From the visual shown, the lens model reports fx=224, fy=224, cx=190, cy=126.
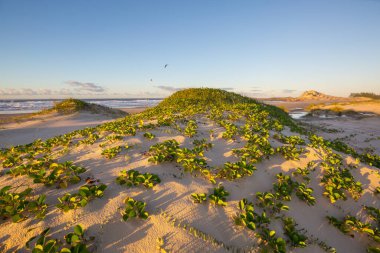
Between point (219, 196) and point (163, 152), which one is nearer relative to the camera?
point (219, 196)

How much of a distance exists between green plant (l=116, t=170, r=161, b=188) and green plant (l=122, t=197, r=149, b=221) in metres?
0.64

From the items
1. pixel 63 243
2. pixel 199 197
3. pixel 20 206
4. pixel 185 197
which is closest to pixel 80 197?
pixel 20 206

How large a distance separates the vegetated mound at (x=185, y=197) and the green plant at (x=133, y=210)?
2 centimetres

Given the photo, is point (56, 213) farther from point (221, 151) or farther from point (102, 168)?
A: point (221, 151)

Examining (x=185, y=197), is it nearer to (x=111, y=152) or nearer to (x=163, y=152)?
(x=163, y=152)

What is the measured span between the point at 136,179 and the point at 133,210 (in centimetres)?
104

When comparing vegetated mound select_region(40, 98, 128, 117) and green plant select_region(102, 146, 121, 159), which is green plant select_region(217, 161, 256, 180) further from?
vegetated mound select_region(40, 98, 128, 117)

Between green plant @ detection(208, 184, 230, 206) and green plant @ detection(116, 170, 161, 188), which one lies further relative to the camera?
green plant @ detection(116, 170, 161, 188)

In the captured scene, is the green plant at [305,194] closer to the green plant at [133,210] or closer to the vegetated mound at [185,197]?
the vegetated mound at [185,197]

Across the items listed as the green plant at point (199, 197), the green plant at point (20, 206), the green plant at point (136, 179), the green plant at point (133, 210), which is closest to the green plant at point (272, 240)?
the green plant at point (199, 197)

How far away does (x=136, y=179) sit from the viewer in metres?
5.07

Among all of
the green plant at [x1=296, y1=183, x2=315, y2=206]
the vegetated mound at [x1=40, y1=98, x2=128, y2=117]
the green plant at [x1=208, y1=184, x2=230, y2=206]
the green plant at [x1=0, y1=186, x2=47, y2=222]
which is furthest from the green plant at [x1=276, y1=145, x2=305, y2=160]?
the vegetated mound at [x1=40, y1=98, x2=128, y2=117]

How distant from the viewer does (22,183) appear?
500cm

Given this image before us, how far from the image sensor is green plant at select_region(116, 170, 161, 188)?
5.00m
